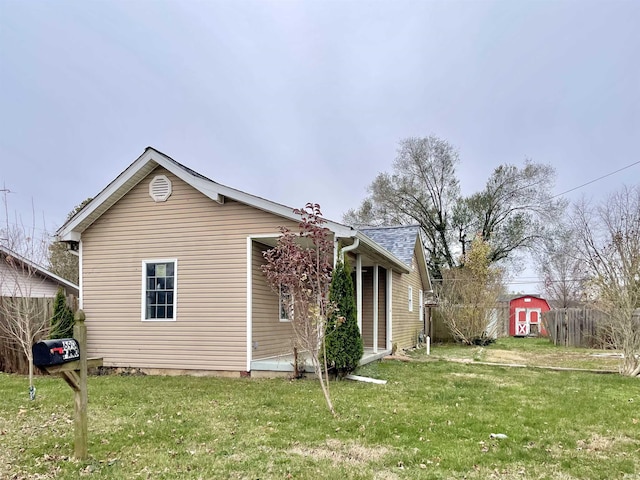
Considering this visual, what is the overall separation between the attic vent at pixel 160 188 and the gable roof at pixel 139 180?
25cm

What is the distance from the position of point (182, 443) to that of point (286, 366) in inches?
171

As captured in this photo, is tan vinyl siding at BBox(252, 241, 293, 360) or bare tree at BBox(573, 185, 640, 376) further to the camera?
bare tree at BBox(573, 185, 640, 376)

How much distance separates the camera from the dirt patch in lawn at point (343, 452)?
4.34 meters

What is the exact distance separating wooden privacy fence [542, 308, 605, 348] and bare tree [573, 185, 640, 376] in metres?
6.43

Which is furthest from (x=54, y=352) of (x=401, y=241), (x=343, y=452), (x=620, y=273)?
(x=401, y=241)

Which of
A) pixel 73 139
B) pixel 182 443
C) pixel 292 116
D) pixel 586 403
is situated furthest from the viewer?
pixel 292 116

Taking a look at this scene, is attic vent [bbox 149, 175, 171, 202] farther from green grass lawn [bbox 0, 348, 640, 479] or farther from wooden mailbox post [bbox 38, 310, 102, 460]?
wooden mailbox post [bbox 38, 310, 102, 460]

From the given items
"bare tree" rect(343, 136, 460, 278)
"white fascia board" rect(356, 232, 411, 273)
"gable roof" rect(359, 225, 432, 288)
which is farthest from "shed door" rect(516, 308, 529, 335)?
"white fascia board" rect(356, 232, 411, 273)

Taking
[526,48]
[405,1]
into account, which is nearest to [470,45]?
[526,48]

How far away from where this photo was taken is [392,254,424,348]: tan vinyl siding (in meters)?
14.6

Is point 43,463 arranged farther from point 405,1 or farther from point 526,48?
point 526,48

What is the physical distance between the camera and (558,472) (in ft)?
13.3

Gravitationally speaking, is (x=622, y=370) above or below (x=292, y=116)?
below

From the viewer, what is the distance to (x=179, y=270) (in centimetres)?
993
